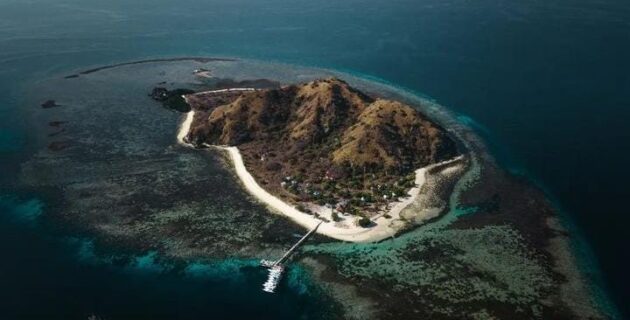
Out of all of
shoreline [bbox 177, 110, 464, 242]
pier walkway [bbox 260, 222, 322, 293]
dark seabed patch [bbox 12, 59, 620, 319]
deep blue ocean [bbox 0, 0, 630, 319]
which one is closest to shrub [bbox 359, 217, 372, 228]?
shoreline [bbox 177, 110, 464, 242]

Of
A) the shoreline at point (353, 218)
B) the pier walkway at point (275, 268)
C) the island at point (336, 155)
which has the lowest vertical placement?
the pier walkway at point (275, 268)

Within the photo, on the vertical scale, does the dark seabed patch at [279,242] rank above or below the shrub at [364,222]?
below

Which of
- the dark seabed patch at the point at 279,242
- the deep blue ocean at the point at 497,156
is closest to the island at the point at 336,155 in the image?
the dark seabed patch at the point at 279,242

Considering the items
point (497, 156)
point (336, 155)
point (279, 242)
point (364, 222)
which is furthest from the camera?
point (497, 156)

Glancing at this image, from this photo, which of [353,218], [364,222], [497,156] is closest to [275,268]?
[364,222]

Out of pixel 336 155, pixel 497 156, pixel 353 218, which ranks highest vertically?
pixel 336 155

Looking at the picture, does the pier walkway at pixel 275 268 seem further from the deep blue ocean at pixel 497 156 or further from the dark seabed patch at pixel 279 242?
the deep blue ocean at pixel 497 156

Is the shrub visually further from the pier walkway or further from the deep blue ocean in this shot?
the deep blue ocean

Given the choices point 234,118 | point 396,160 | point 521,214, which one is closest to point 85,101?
point 234,118

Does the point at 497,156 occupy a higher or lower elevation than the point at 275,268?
higher

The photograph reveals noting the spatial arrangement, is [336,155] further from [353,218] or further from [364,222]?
[364,222]
